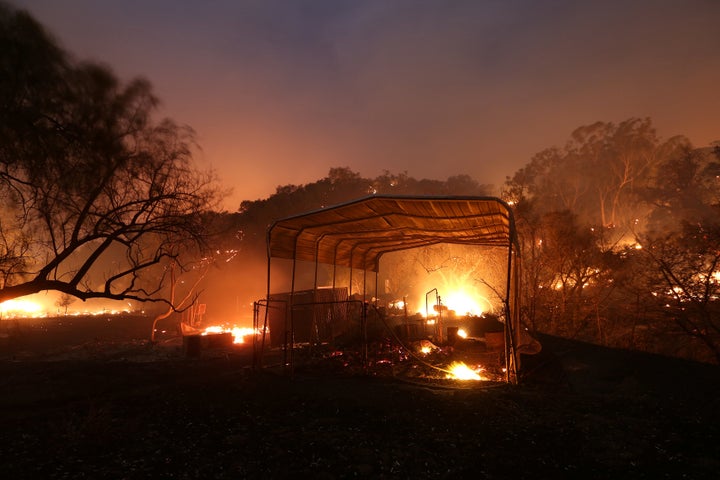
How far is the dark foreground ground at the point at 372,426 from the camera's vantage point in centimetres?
415

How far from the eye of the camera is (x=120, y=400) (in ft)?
23.3

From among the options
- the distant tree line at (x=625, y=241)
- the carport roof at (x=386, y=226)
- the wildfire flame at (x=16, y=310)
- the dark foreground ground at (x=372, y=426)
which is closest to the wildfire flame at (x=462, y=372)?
the dark foreground ground at (x=372, y=426)

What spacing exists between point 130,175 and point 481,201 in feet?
33.5

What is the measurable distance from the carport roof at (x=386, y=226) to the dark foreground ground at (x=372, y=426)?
3459 millimetres

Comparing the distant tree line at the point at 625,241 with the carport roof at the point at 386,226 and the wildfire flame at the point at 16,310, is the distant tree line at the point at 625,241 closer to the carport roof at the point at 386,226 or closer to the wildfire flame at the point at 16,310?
the carport roof at the point at 386,226

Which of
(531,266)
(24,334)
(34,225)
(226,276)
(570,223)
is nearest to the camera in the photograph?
(34,225)

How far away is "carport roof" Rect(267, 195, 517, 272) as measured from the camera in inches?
305

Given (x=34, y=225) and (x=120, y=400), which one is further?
(x=34, y=225)

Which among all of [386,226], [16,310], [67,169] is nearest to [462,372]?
[386,226]

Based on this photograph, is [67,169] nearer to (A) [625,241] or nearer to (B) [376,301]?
(B) [376,301]

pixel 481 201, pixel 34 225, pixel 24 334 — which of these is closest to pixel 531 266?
pixel 481 201

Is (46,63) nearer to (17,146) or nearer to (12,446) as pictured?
(17,146)

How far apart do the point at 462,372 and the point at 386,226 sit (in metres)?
4.41

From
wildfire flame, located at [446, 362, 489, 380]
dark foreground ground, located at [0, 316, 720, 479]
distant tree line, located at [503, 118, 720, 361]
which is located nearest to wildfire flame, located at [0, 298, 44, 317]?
dark foreground ground, located at [0, 316, 720, 479]
